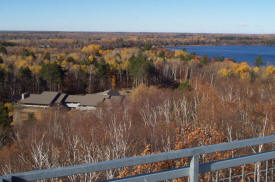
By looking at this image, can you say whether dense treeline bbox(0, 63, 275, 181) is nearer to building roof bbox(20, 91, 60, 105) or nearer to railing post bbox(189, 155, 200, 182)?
railing post bbox(189, 155, 200, 182)

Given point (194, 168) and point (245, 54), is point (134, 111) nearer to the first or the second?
point (194, 168)

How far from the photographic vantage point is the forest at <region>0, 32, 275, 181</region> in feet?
41.6

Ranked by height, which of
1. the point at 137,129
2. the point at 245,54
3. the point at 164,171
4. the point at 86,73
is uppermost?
the point at 164,171

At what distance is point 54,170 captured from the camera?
1933 millimetres

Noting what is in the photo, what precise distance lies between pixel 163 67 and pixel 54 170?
5192cm

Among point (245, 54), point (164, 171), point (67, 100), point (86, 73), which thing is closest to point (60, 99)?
point (67, 100)

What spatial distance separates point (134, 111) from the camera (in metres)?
25.5

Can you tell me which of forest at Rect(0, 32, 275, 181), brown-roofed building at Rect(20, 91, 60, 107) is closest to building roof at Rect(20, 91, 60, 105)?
brown-roofed building at Rect(20, 91, 60, 107)

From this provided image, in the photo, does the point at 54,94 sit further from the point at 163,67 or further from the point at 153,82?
the point at 163,67

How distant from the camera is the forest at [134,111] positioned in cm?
1268

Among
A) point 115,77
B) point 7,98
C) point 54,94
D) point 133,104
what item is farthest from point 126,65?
point 133,104

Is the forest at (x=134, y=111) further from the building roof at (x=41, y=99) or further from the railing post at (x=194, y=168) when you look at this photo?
the railing post at (x=194, y=168)

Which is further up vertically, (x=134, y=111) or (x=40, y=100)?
(x=134, y=111)

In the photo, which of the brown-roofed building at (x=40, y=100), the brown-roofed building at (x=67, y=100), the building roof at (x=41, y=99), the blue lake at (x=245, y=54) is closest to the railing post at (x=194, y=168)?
the brown-roofed building at (x=67, y=100)
